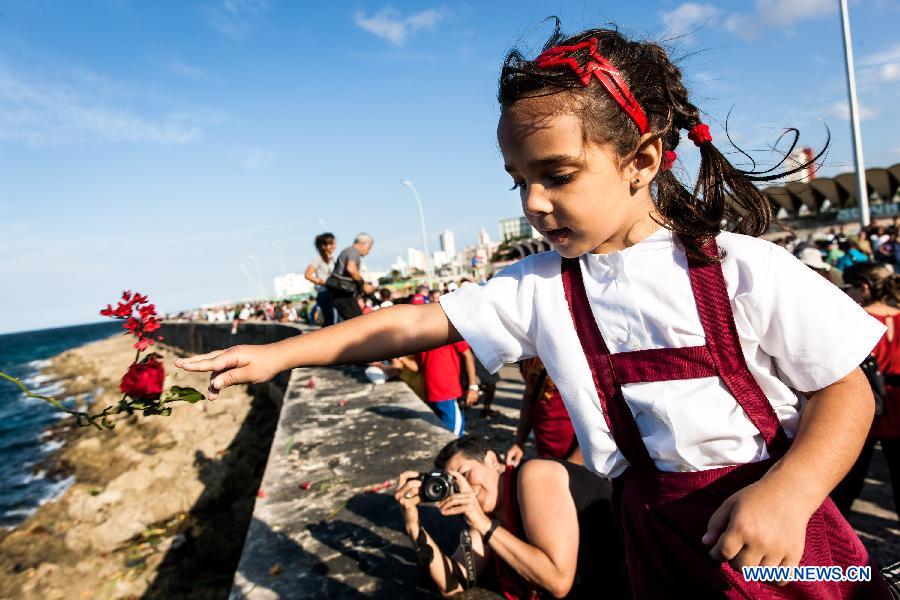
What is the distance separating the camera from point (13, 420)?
27.1 meters

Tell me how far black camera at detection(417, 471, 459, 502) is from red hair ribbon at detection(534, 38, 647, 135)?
170cm

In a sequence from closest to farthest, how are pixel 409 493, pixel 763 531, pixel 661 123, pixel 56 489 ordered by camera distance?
1. pixel 763 531
2. pixel 661 123
3. pixel 409 493
4. pixel 56 489

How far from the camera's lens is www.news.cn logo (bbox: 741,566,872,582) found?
1.16 metres

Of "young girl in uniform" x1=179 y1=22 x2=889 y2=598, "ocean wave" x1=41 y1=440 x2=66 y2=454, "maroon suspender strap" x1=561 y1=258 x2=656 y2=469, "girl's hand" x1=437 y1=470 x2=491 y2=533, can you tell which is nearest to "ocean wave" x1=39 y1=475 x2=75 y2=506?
"ocean wave" x1=41 y1=440 x2=66 y2=454

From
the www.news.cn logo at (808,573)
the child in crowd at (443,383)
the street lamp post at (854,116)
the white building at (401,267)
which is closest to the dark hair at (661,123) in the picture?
the www.news.cn logo at (808,573)

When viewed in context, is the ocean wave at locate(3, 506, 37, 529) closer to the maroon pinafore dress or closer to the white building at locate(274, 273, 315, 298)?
the maroon pinafore dress

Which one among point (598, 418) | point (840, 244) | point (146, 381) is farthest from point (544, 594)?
point (840, 244)

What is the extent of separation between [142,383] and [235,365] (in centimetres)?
37

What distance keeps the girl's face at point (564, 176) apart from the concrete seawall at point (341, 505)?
6.37ft

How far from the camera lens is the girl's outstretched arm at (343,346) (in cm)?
141

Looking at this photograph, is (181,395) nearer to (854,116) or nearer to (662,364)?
(662,364)

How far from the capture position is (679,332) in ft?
4.24

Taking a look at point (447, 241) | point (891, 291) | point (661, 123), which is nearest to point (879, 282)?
point (891, 291)

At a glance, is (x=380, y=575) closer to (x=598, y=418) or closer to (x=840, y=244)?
(x=598, y=418)
